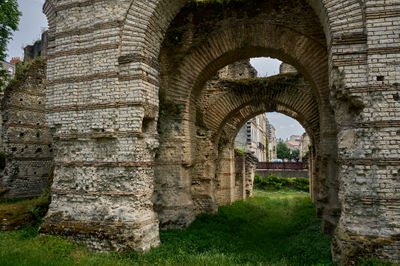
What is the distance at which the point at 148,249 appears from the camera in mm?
5223

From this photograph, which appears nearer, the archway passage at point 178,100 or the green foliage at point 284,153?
the archway passage at point 178,100

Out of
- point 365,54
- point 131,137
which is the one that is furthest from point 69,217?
point 365,54

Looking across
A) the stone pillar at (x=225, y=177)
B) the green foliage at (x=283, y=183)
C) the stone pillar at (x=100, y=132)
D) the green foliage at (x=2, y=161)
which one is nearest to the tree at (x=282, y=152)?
the green foliage at (x=283, y=183)

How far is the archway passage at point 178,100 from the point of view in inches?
166

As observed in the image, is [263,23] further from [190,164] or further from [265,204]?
[265,204]

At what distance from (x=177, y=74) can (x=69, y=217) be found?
13.9ft

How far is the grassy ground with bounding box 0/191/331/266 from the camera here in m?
4.71

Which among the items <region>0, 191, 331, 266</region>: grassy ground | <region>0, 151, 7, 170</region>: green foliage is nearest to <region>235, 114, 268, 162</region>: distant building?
<region>0, 191, 331, 266</region>: grassy ground

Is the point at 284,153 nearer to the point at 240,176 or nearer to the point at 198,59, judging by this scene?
the point at 240,176

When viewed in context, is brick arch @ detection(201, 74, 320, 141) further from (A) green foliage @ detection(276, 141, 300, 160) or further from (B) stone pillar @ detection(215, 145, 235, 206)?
(A) green foliage @ detection(276, 141, 300, 160)

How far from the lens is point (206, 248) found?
18.7ft

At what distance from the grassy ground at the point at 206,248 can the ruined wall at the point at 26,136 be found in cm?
649

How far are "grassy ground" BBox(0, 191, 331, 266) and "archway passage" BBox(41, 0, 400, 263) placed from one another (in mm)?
315

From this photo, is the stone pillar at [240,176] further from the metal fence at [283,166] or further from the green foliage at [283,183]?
the metal fence at [283,166]
